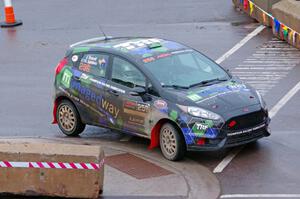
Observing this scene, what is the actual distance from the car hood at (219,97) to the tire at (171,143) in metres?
0.47

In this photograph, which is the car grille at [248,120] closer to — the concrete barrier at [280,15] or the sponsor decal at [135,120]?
the sponsor decal at [135,120]

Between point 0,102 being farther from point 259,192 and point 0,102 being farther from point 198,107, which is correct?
point 259,192

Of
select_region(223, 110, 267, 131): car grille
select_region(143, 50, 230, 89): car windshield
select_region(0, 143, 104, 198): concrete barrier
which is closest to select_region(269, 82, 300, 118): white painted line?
select_region(143, 50, 230, 89): car windshield

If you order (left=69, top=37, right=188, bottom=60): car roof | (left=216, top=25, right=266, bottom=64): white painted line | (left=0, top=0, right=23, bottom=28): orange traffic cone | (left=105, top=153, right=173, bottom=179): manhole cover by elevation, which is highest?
(left=69, top=37, right=188, bottom=60): car roof

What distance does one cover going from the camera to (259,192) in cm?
1095

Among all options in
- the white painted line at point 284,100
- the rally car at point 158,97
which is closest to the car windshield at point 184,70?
the rally car at point 158,97

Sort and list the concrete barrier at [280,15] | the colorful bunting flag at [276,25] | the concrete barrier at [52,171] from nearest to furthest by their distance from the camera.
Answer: the concrete barrier at [52,171] < the concrete barrier at [280,15] < the colorful bunting flag at [276,25]

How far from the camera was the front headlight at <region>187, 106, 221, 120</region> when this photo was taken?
12047 millimetres

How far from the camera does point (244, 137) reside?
485 inches

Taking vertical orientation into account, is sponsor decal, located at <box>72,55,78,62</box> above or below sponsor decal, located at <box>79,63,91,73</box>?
above

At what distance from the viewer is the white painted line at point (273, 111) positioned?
1220 cm

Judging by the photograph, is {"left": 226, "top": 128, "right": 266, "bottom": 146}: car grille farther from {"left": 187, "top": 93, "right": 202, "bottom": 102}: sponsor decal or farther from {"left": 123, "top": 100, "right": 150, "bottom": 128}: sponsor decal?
{"left": 123, "top": 100, "right": 150, "bottom": 128}: sponsor decal

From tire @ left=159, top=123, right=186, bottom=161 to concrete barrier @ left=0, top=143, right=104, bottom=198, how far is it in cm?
191

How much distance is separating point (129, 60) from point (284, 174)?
329cm
